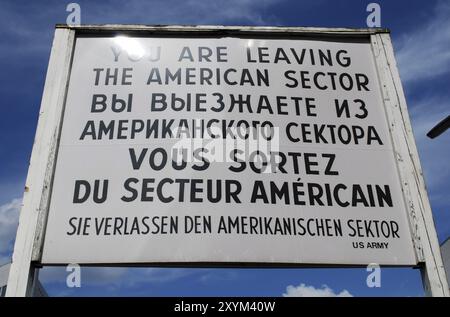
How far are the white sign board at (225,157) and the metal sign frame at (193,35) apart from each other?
0.06 m

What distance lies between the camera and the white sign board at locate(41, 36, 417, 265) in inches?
110

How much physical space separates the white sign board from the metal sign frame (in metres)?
0.06

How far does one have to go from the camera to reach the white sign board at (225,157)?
280 centimetres

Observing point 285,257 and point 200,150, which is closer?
point 285,257

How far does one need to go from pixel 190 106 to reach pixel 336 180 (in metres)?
1.17

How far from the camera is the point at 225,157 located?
10.2ft

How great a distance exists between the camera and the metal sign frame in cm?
273

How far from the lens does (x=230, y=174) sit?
303cm

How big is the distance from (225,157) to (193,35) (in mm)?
1203

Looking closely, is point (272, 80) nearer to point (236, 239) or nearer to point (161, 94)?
point (161, 94)

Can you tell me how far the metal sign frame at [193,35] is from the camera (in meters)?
2.73

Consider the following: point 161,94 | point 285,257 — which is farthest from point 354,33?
point 285,257
